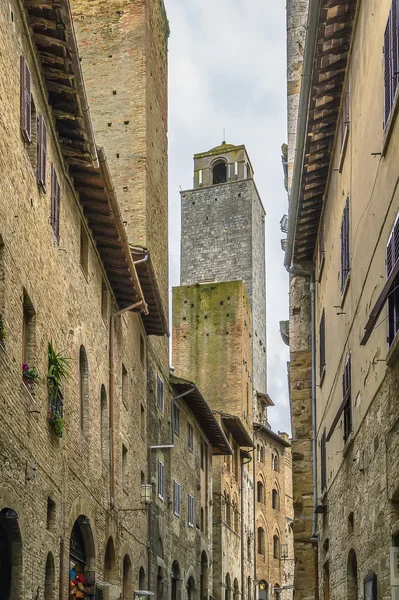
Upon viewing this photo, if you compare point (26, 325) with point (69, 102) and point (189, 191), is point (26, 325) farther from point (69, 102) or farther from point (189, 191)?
point (189, 191)

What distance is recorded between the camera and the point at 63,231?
16406 mm

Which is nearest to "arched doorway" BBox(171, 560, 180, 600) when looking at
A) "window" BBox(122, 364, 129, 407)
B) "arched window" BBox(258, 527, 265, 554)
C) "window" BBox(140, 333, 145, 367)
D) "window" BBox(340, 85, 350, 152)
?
"window" BBox(140, 333, 145, 367)

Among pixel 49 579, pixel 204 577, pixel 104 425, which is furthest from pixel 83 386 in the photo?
pixel 204 577

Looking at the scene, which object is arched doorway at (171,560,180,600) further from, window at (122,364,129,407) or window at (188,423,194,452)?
window at (122,364,129,407)

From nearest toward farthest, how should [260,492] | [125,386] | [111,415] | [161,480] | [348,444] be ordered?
[348,444]
[111,415]
[125,386]
[161,480]
[260,492]

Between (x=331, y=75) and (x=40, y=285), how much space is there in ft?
16.2

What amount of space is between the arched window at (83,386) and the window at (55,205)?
2.83m

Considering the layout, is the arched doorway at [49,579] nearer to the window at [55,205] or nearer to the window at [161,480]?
the window at [55,205]

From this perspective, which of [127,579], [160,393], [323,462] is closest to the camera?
[323,462]

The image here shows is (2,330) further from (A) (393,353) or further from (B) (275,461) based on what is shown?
(B) (275,461)

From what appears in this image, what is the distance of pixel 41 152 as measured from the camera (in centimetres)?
1426

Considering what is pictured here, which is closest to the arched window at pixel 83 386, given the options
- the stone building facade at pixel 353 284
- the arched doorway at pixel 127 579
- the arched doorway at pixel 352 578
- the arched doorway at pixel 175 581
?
the stone building facade at pixel 353 284

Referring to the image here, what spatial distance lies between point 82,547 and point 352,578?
18.9ft

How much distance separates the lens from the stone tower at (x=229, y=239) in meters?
63.3
